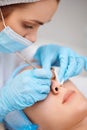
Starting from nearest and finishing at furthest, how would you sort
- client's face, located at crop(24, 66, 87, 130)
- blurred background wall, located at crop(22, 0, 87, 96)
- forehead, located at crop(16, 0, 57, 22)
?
forehead, located at crop(16, 0, 57, 22)
client's face, located at crop(24, 66, 87, 130)
blurred background wall, located at crop(22, 0, 87, 96)

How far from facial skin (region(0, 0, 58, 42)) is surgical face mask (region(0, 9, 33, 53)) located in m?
0.02

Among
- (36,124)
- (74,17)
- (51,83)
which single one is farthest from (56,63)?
(74,17)

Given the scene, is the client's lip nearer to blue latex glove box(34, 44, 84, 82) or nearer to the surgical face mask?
blue latex glove box(34, 44, 84, 82)

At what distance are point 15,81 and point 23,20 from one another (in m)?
0.27

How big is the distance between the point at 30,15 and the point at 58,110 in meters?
0.45

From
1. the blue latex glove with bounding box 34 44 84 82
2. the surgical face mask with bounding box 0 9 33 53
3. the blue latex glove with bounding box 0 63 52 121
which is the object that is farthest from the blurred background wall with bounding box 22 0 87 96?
the blue latex glove with bounding box 0 63 52 121

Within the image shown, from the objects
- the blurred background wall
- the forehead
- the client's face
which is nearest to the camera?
the forehead

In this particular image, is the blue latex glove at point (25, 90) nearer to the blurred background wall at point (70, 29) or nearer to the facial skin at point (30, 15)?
the facial skin at point (30, 15)

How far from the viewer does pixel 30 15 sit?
3.76 feet

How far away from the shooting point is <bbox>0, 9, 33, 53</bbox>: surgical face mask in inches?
46.1

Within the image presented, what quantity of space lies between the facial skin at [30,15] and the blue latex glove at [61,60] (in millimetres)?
247

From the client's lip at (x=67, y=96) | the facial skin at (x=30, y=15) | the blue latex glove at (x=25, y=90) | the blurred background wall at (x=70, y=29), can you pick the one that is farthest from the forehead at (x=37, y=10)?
the blurred background wall at (x=70, y=29)

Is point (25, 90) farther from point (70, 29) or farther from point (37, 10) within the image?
point (70, 29)

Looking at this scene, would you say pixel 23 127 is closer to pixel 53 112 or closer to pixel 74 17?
pixel 53 112
